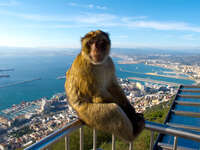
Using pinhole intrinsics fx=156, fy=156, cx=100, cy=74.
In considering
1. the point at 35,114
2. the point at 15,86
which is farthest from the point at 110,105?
→ the point at 15,86

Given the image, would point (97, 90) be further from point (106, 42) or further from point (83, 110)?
point (106, 42)

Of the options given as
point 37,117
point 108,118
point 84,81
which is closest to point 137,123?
point 108,118

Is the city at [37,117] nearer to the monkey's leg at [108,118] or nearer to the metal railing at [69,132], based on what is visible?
the monkey's leg at [108,118]

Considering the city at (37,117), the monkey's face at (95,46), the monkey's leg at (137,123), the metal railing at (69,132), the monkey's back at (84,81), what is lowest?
the city at (37,117)

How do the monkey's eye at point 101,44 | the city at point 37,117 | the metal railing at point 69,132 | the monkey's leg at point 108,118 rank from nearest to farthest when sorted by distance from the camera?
the metal railing at point 69,132 < the monkey's leg at point 108,118 < the monkey's eye at point 101,44 < the city at point 37,117

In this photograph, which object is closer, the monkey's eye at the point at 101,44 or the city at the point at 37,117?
the monkey's eye at the point at 101,44

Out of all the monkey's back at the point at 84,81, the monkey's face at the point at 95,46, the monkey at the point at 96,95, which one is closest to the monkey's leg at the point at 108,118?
the monkey at the point at 96,95

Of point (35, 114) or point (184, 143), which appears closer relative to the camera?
point (184, 143)

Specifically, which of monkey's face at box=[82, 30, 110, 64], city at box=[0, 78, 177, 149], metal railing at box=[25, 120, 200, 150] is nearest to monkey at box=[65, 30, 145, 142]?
monkey's face at box=[82, 30, 110, 64]
